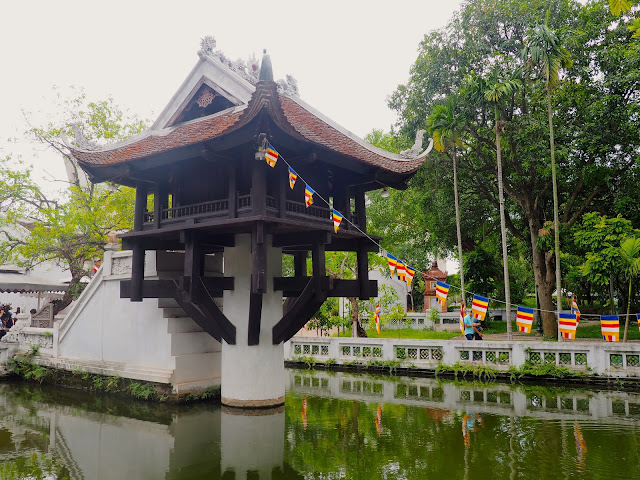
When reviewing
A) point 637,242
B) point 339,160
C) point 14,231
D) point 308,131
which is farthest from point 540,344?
point 14,231

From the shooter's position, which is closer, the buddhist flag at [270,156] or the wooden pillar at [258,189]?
the buddhist flag at [270,156]

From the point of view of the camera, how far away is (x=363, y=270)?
→ 12.7m

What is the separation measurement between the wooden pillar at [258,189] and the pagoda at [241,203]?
2 centimetres

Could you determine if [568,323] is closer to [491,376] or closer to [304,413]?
[491,376]

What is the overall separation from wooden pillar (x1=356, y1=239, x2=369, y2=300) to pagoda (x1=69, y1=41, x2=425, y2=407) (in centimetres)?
3

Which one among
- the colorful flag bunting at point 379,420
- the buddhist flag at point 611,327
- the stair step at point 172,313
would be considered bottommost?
the colorful flag bunting at point 379,420

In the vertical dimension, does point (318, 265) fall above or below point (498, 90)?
below

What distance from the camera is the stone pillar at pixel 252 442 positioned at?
771 cm

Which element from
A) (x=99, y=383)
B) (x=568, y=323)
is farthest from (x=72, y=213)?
(x=568, y=323)

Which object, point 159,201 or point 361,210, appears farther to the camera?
point 361,210

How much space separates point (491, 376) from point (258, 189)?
917 centimetres

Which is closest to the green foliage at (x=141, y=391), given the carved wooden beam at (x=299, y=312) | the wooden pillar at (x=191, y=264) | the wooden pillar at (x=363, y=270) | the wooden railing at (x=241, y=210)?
the wooden pillar at (x=191, y=264)

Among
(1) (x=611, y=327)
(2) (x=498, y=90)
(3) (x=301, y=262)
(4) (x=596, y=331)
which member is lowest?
(4) (x=596, y=331)

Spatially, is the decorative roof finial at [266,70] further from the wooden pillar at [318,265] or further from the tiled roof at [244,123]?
the wooden pillar at [318,265]
